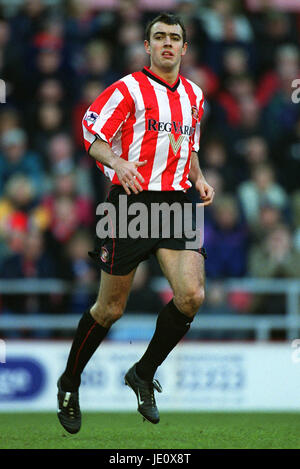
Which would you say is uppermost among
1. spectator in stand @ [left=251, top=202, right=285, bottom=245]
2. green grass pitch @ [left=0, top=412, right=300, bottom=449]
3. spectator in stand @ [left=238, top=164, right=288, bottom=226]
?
spectator in stand @ [left=238, top=164, right=288, bottom=226]

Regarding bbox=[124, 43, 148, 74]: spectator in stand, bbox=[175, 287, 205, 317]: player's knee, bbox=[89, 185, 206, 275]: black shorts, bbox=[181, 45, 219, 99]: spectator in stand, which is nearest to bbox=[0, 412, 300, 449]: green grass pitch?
bbox=[175, 287, 205, 317]: player's knee

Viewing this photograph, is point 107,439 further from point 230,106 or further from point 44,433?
point 230,106

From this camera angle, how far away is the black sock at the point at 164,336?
19.4ft

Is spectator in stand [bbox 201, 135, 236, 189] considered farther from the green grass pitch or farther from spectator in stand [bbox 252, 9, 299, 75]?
the green grass pitch

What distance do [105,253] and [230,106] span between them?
20.8 feet

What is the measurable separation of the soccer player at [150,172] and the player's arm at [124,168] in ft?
0.05

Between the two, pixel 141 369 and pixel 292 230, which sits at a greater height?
pixel 292 230

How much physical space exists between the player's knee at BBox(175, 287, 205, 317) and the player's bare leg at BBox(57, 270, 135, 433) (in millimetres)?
348

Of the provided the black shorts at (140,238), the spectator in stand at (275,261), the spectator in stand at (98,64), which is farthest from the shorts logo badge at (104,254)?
the spectator in stand at (98,64)

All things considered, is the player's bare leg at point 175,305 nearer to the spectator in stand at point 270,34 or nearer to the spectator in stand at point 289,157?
the spectator in stand at point 289,157

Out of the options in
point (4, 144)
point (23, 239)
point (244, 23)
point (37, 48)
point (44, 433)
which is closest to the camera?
point (44, 433)

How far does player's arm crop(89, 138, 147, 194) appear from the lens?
561 cm

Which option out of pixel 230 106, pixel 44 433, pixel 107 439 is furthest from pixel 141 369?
pixel 230 106

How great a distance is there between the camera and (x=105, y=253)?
5988 mm
